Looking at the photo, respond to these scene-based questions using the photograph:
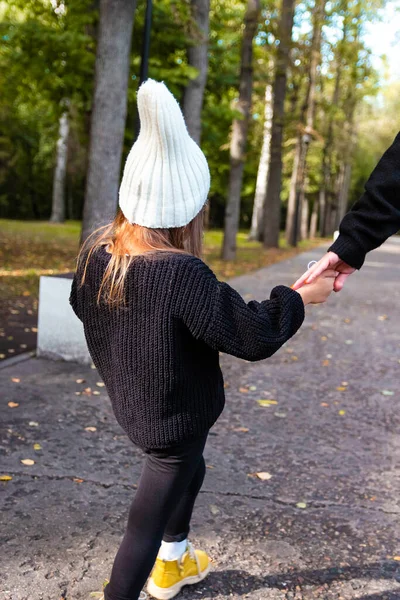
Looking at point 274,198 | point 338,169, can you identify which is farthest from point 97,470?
point 338,169

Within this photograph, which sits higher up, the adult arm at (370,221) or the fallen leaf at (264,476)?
the adult arm at (370,221)

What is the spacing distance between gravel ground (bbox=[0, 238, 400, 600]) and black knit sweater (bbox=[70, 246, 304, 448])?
971mm

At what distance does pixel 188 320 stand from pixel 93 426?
2.91 m

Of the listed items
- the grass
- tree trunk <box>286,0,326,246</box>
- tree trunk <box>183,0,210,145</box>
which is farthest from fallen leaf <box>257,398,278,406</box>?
tree trunk <box>286,0,326,246</box>

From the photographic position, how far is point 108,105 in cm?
903

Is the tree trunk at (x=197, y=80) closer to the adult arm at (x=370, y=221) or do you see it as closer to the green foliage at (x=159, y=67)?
the green foliage at (x=159, y=67)

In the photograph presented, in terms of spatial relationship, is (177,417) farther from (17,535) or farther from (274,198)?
(274,198)

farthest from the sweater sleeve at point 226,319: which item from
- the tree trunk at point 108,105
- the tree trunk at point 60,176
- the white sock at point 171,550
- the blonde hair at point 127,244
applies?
the tree trunk at point 60,176

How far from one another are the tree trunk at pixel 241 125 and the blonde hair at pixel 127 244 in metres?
15.1

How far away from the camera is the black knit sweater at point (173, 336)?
2205 mm

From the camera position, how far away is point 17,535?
327 cm

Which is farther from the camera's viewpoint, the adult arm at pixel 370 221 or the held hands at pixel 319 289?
the adult arm at pixel 370 221

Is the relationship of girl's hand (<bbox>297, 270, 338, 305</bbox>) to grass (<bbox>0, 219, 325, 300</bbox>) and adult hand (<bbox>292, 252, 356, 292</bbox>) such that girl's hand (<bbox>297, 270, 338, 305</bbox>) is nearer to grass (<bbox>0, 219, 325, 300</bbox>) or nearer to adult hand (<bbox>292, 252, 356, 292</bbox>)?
adult hand (<bbox>292, 252, 356, 292</bbox>)

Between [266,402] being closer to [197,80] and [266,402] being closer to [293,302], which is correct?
[293,302]
